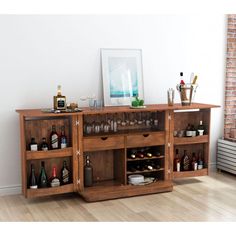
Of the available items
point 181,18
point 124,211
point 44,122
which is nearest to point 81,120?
point 44,122

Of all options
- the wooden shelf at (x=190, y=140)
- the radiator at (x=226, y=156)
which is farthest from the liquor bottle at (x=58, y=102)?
the radiator at (x=226, y=156)

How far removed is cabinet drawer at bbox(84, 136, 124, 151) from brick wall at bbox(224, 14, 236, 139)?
1.85 metres

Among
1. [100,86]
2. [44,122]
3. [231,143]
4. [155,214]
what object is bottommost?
[155,214]

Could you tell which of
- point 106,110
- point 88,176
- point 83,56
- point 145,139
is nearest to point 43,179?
point 88,176

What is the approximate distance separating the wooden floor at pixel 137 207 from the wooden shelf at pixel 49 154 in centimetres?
49

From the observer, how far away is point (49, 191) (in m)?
4.38

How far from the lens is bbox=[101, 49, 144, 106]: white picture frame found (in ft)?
16.2

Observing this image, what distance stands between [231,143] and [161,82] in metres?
1.20

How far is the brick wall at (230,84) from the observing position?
5.61 m

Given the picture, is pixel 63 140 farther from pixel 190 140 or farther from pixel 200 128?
pixel 200 128

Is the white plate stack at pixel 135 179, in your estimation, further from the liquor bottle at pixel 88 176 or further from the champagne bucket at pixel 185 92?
the champagne bucket at pixel 185 92

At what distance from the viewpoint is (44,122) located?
4465 mm

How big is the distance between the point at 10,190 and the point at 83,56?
170 cm

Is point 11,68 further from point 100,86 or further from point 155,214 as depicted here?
point 155,214
